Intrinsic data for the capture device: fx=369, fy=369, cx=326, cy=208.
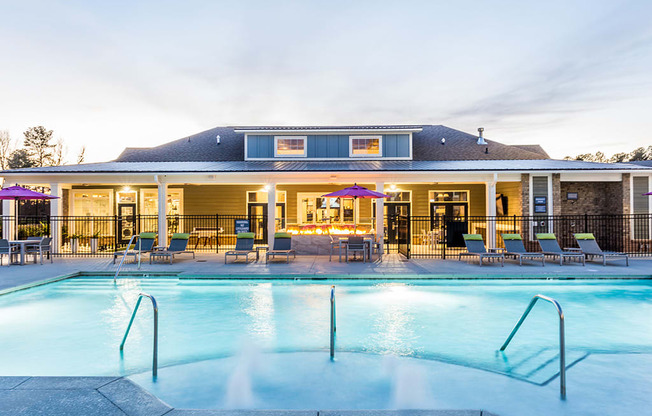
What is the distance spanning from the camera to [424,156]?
19859 millimetres

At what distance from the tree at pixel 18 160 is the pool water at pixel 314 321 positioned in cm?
3767

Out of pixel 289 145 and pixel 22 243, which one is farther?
pixel 289 145

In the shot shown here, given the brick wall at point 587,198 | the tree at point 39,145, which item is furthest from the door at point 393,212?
the tree at point 39,145

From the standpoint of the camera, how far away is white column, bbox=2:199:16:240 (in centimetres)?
1480

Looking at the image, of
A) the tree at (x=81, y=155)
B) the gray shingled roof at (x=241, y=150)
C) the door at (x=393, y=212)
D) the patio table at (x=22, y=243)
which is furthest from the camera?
the tree at (x=81, y=155)

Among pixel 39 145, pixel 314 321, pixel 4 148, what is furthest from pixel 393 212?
pixel 4 148

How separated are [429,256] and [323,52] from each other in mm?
10569

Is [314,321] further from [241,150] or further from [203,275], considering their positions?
[241,150]

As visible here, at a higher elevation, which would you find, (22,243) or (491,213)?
(491,213)

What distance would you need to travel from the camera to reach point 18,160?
38.4m

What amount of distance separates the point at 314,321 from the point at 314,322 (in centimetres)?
6

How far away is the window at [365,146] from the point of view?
17688 mm

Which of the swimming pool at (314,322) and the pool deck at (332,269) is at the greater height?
the pool deck at (332,269)

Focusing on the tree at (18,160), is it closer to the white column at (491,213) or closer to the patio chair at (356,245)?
the patio chair at (356,245)
